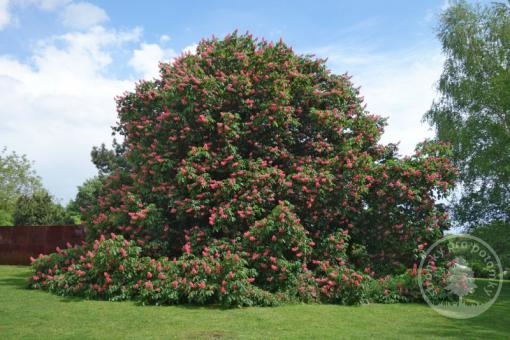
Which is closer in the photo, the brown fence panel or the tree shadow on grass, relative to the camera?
the tree shadow on grass

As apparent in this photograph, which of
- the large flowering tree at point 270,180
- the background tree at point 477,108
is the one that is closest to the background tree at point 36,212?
the large flowering tree at point 270,180

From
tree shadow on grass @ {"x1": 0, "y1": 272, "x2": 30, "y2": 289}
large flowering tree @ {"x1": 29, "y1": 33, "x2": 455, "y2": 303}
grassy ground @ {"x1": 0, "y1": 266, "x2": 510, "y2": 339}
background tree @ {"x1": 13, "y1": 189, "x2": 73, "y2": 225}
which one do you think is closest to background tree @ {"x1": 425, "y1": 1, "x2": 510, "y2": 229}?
large flowering tree @ {"x1": 29, "y1": 33, "x2": 455, "y2": 303}

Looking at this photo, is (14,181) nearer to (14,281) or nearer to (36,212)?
(36,212)

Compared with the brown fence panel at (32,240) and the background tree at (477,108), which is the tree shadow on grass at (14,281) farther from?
the background tree at (477,108)

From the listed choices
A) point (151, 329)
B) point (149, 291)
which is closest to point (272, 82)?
point (149, 291)

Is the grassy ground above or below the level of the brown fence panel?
below

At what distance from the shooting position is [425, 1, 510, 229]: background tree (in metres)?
22.2

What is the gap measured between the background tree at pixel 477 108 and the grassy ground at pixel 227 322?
37.5 feet

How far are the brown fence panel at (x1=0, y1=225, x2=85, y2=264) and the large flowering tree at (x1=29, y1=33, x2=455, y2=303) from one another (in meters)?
10.3

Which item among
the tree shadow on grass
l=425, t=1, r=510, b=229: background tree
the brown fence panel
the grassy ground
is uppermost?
l=425, t=1, r=510, b=229: background tree

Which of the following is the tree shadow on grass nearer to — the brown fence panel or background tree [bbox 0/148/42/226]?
the brown fence panel

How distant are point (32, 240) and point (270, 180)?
63.4 ft

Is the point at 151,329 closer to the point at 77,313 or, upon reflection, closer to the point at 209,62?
the point at 77,313

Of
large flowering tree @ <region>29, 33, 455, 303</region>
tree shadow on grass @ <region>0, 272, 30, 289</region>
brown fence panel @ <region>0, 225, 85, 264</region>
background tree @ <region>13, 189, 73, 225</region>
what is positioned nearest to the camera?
large flowering tree @ <region>29, 33, 455, 303</region>
